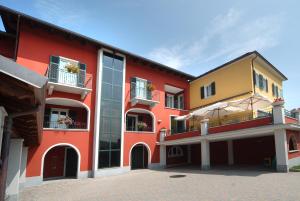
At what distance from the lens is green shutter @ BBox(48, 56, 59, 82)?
56.7ft

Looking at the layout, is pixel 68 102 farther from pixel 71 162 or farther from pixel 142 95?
pixel 142 95

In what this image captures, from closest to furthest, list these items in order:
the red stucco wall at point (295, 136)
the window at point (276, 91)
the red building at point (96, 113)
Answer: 1. the red stucco wall at point (295, 136)
2. the red building at point (96, 113)
3. the window at point (276, 91)

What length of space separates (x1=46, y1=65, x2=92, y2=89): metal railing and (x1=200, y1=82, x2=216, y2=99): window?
13074mm

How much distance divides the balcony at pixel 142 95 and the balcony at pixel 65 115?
4655 mm

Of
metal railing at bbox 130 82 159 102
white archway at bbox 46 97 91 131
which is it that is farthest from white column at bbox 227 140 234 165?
white archway at bbox 46 97 91 131

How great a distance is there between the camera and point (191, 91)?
89.7 feet

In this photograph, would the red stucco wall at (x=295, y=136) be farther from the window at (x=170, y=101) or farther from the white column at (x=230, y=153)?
the window at (x=170, y=101)

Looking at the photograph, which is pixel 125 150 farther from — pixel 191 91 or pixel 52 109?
pixel 191 91

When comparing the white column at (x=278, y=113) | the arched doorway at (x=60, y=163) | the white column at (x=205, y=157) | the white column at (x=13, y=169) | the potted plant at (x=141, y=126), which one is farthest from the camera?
the potted plant at (x=141, y=126)

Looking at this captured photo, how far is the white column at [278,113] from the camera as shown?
13539 mm

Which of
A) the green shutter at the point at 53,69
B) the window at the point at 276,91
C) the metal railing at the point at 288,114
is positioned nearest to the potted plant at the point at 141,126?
the green shutter at the point at 53,69

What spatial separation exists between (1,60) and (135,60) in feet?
68.5

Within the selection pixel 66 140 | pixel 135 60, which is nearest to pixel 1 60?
pixel 66 140

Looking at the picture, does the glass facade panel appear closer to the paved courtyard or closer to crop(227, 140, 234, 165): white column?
the paved courtyard
